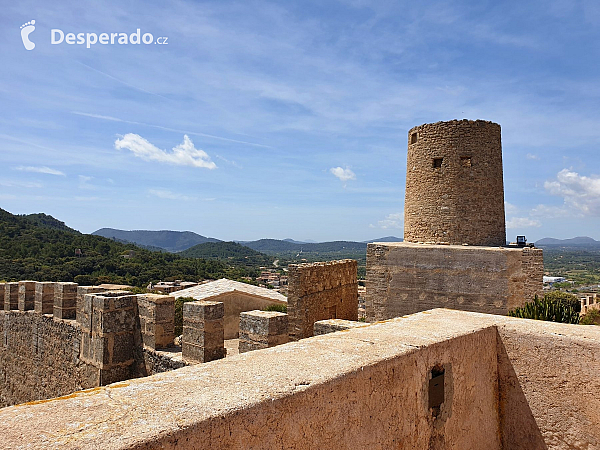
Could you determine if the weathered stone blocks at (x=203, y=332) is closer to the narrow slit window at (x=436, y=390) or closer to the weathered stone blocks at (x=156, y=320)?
the weathered stone blocks at (x=156, y=320)

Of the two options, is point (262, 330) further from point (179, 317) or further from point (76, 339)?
point (179, 317)

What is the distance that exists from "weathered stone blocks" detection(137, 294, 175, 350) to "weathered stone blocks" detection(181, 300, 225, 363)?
0.94m

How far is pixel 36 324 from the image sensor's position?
10234 mm

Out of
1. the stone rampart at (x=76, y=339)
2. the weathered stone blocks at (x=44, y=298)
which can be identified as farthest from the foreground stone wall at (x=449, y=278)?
the weathered stone blocks at (x=44, y=298)

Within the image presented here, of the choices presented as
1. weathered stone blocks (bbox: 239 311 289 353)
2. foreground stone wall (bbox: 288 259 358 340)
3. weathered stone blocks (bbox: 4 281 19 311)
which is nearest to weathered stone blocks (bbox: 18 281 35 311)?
weathered stone blocks (bbox: 4 281 19 311)

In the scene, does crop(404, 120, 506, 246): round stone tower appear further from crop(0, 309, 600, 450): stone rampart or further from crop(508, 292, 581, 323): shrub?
crop(0, 309, 600, 450): stone rampart

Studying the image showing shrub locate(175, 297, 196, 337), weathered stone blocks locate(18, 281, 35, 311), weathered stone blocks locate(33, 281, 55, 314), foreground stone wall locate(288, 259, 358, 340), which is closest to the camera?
foreground stone wall locate(288, 259, 358, 340)

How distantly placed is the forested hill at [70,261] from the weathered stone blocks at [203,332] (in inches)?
950

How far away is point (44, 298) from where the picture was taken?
33.5 ft

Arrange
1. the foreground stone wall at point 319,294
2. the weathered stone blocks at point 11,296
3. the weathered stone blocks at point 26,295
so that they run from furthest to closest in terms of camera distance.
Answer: the weathered stone blocks at point 11,296
the weathered stone blocks at point 26,295
the foreground stone wall at point 319,294

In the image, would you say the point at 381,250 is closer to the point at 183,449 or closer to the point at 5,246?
the point at 183,449

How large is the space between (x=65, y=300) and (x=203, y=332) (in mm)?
4811

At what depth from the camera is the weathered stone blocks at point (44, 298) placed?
10172mm

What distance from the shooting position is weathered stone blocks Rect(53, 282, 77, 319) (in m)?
9.45
